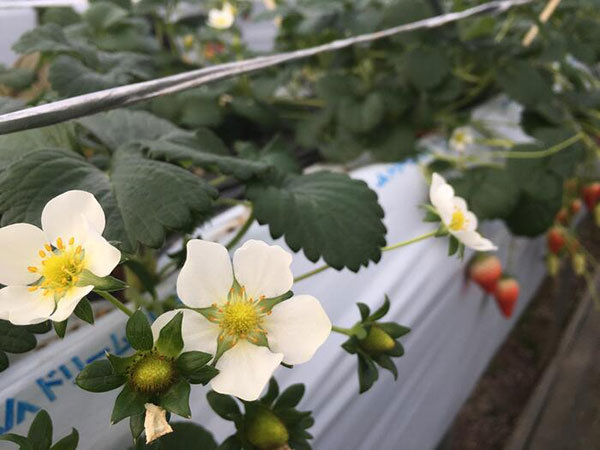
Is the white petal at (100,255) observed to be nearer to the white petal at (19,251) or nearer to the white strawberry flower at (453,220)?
the white petal at (19,251)

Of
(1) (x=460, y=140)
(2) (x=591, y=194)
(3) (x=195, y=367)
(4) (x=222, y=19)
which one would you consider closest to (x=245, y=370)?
(3) (x=195, y=367)

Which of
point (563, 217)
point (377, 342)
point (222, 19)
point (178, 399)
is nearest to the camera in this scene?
point (178, 399)

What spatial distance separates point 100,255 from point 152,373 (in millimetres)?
72

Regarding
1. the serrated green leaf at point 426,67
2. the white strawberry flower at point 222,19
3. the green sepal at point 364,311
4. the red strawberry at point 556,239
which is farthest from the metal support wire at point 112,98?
the red strawberry at point 556,239

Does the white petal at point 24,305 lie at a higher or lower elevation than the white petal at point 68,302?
lower

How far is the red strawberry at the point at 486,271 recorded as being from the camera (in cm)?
93

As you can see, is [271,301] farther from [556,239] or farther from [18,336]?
[556,239]

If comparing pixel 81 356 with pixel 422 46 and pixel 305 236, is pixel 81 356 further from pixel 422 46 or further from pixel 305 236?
pixel 422 46

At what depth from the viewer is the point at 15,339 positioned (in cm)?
34

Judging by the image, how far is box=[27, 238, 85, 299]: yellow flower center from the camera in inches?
12.4

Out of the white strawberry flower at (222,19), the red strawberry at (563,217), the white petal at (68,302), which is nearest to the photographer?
the white petal at (68,302)

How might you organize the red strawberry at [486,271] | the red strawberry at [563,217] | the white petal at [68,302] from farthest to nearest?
the red strawberry at [563,217], the red strawberry at [486,271], the white petal at [68,302]

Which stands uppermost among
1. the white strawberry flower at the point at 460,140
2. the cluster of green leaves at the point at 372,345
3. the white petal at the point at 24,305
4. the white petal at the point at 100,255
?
the white petal at the point at 100,255

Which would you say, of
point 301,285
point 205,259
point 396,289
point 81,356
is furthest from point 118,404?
point 396,289
